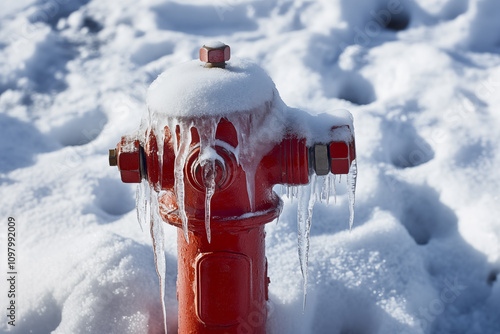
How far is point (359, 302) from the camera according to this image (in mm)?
1855

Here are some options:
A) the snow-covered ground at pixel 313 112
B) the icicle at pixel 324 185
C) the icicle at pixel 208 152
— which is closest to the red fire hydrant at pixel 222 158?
the icicle at pixel 208 152

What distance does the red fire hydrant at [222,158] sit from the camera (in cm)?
133

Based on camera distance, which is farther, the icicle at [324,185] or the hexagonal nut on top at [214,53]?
the icicle at [324,185]

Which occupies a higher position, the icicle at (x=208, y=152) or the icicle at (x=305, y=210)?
the icicle at (x=208, y=152)

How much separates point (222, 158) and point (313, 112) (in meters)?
1.02

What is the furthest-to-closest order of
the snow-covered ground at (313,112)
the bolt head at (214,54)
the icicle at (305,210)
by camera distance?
the snow-covered ground at (313,112)
the icicle at (305,210)
the bolt head at (214,54)

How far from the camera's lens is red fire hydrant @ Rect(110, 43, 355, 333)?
1.33 metres

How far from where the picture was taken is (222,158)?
132 cm

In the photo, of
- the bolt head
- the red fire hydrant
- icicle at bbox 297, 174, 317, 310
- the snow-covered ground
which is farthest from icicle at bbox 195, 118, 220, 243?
the snow-covered ground

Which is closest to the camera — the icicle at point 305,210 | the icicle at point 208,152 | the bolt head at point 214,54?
the icicle at point 208,152

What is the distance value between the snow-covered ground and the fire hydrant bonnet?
0.72 m

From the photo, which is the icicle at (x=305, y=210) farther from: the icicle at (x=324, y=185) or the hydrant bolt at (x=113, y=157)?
the hydrant bolt at (x=113, y=157)

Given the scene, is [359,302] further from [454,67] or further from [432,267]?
[454,67]

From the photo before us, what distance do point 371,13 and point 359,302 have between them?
6.13 ft
